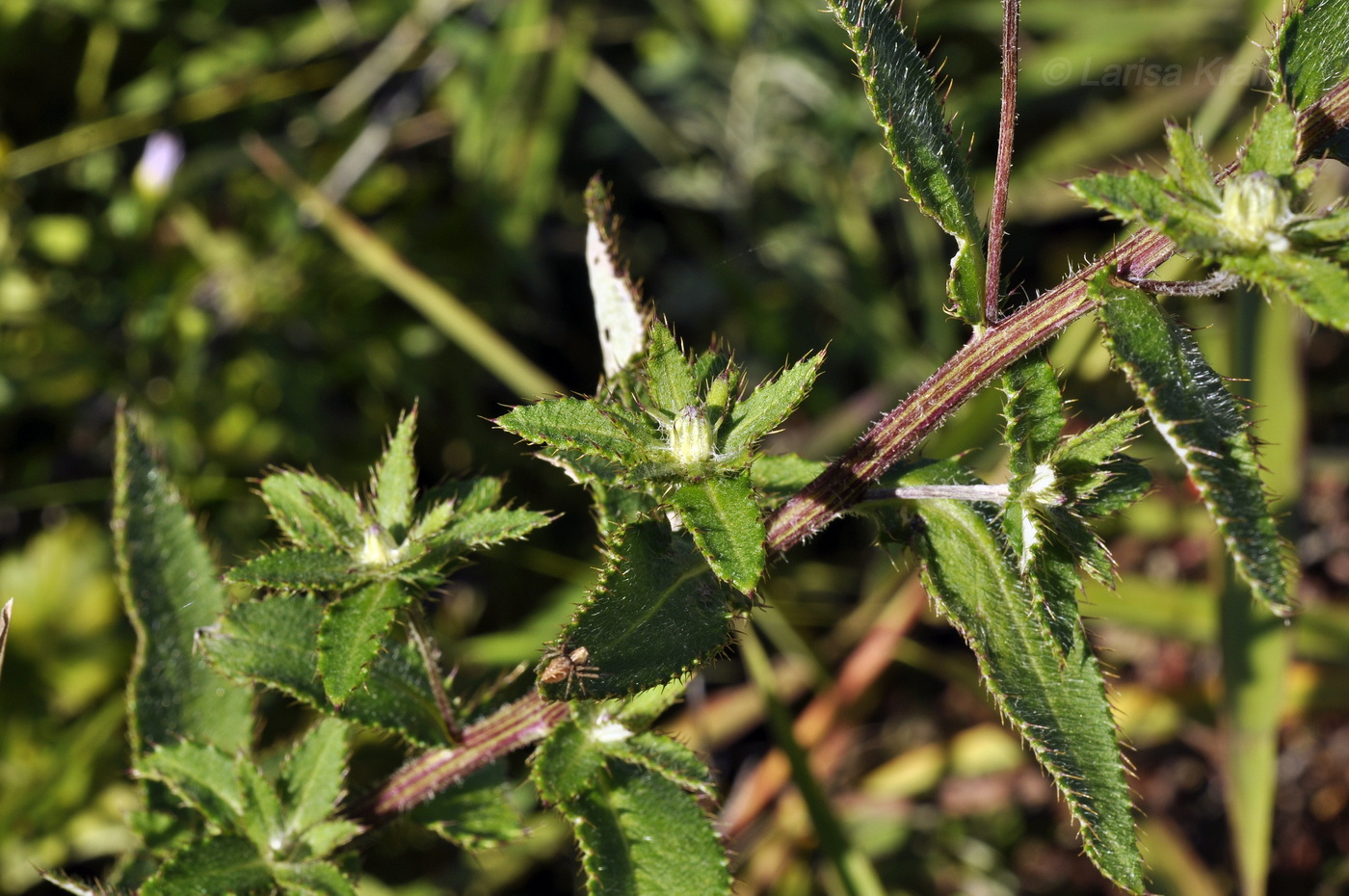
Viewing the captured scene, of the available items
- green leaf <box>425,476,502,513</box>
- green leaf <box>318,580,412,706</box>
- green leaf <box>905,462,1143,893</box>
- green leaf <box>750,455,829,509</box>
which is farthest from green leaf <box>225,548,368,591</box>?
green leaf <box>905,462,1143,893</box>

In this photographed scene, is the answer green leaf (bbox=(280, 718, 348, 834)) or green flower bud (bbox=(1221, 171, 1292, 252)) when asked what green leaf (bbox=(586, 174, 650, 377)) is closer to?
green leaf (bbox=(280, 718, 348, 834))

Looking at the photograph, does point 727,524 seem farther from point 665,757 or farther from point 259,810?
point 259,810

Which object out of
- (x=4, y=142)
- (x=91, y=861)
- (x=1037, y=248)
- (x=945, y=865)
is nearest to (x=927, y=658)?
(x=945, y=865)

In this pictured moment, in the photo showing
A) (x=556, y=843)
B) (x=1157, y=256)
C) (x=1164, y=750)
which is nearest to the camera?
(x=1157, y=256)

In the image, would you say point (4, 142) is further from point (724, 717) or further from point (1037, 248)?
point (1037, 248)

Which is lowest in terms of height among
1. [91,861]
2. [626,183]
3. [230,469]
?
[91,861]

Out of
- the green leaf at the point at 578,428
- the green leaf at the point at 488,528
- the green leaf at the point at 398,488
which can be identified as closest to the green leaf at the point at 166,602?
the green leaf at the point at 398,488
